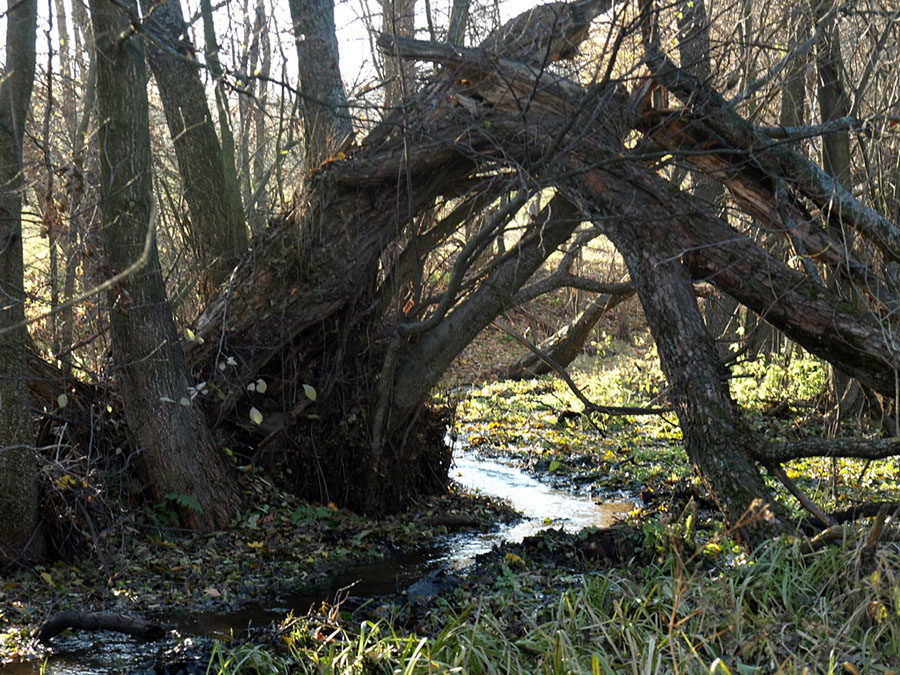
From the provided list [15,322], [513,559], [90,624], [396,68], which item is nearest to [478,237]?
[396,68]

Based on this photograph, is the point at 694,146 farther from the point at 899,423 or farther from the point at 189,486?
the point at 189,486

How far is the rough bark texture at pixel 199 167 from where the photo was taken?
8273mm

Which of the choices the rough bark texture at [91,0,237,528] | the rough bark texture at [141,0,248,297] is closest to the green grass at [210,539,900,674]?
the rough bark texture at [91,0,237,528]

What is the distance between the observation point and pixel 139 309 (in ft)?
21.4

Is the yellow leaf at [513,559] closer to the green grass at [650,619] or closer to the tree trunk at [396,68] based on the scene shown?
the green grass at [650,619]

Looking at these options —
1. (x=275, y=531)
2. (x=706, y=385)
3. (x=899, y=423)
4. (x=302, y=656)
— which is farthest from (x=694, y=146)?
(x=302, y=656)

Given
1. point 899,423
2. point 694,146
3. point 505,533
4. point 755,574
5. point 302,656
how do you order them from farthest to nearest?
point 505,533 → point 694,146 → point 899,423 → point 755,574 → point 302,656

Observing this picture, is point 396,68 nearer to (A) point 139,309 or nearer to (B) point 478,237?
(B) point 478,237

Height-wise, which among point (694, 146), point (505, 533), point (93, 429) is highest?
point (694, 146)

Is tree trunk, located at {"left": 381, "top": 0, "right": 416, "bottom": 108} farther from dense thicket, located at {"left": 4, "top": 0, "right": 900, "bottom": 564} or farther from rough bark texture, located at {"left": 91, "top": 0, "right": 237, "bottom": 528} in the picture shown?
rough bark texture, located at {"left": 91, "top": 0, "right": 237, "bottom": 528}

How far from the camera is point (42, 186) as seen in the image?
621 centimetres

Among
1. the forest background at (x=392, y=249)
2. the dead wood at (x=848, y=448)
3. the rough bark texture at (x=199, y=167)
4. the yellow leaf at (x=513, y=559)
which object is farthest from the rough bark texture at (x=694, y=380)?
the rough bark texture at (x=199, y=167)

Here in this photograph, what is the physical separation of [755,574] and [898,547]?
31.3 inches

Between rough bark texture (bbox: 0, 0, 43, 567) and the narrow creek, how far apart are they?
1188mm
